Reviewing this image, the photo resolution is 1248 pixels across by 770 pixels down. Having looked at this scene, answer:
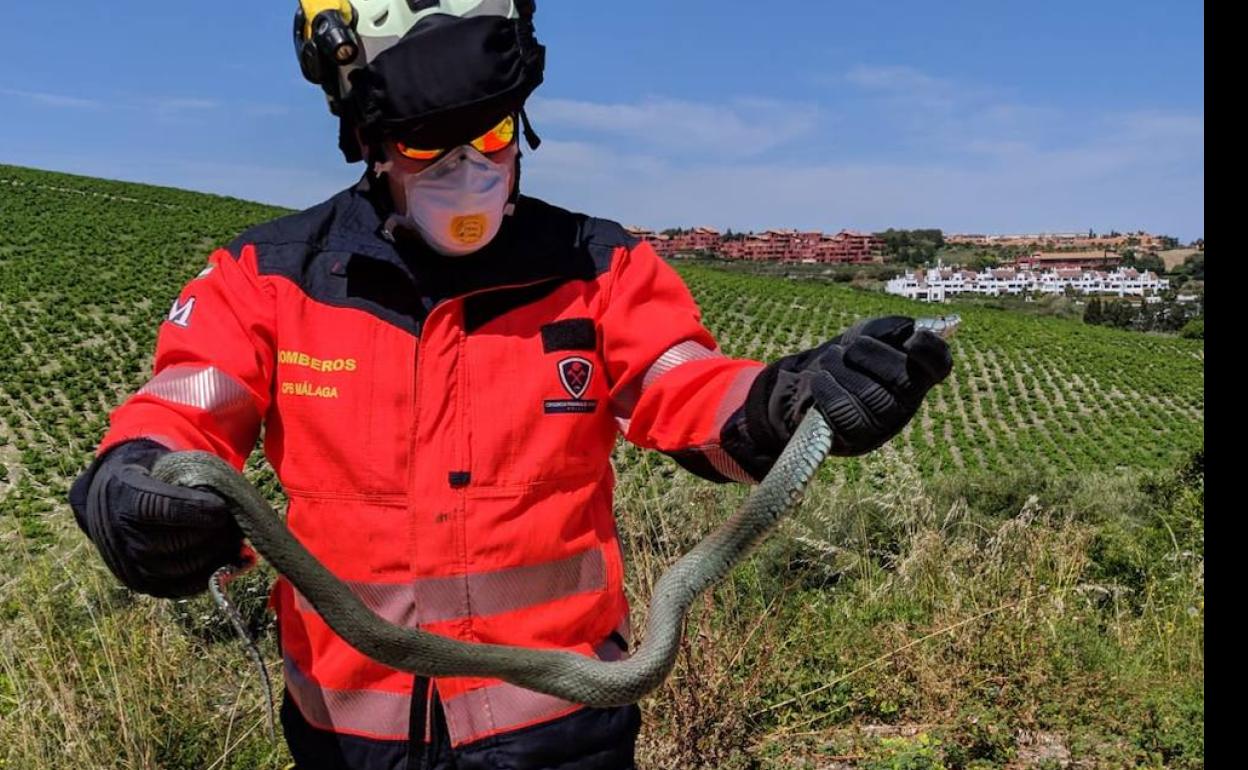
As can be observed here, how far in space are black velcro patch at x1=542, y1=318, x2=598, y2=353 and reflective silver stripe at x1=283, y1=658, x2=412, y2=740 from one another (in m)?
0.65

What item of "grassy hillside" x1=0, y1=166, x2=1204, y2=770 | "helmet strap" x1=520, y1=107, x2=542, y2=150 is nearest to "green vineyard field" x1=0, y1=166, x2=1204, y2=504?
"grassy hillside" x1=0, y1=166, x2=1204, y2=770

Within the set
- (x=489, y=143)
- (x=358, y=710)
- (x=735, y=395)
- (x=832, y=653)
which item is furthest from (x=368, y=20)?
(x=832, y=653)

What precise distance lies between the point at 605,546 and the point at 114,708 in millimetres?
2009

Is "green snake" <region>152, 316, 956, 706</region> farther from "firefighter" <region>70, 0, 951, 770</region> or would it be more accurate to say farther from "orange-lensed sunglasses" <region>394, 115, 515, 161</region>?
"orange-lensed sunglasses" <region>394, 115, 515, 161</region>

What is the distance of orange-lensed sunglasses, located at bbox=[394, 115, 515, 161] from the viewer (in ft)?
6.12

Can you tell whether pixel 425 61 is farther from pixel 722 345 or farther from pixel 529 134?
pixel 722 345

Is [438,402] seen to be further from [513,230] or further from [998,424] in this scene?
[998,424]

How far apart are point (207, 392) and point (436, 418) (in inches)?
15.0

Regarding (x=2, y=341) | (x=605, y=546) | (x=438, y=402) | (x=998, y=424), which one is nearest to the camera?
(x=438, y=402)

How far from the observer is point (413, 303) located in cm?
181

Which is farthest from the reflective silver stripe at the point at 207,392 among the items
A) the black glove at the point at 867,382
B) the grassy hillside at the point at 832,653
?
the grassy hillside at the point at 832,653

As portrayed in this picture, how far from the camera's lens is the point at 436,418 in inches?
67.8
